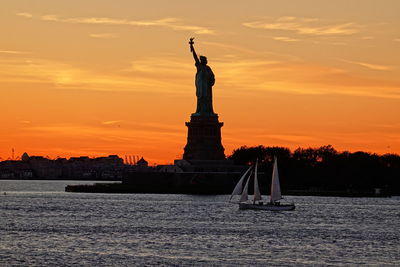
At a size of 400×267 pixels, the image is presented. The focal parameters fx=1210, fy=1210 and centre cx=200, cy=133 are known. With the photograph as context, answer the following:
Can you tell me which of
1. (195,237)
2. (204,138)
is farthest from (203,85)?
(195,237)

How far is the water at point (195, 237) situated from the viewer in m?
67.1

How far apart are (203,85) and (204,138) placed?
7.33 metres

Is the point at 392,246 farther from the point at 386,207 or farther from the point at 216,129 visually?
the point at 216,129

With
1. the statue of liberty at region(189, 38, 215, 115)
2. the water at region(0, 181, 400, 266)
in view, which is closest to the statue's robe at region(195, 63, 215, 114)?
the statue of liberty at region(189, 38, 215, 115)

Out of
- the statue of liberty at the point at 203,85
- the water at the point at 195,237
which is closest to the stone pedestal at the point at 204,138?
the statue of liberty at the point at 203,85

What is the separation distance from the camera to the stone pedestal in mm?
167250

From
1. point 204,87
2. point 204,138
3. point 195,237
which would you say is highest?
point 204,87

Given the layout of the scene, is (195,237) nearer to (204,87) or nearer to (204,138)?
(204,138)

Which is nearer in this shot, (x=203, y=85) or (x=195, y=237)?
(x=195, y=237)

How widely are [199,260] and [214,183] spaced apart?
100m

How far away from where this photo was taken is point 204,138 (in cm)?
16750

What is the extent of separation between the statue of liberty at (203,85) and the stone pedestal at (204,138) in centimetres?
124

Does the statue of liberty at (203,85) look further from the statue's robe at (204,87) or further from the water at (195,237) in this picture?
the water at (195,237)

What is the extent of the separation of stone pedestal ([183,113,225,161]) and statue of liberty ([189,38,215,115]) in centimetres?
124
